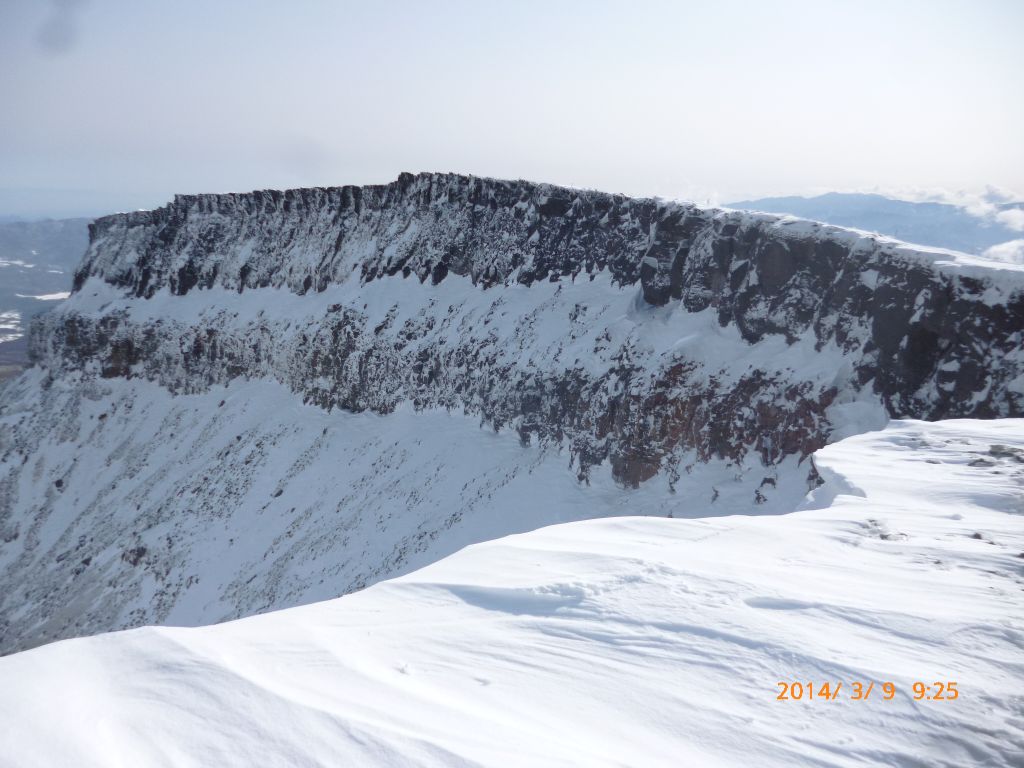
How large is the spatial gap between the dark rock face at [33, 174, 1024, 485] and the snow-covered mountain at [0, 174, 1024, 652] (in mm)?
101

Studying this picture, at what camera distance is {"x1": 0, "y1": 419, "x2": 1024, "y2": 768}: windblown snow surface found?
409cm

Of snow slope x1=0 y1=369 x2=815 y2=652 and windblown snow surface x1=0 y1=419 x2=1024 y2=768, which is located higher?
windblown snow surface x1=0 y1=419 x2=1024 y2=768

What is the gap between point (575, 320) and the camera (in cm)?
2719

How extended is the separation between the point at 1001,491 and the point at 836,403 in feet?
31.4
